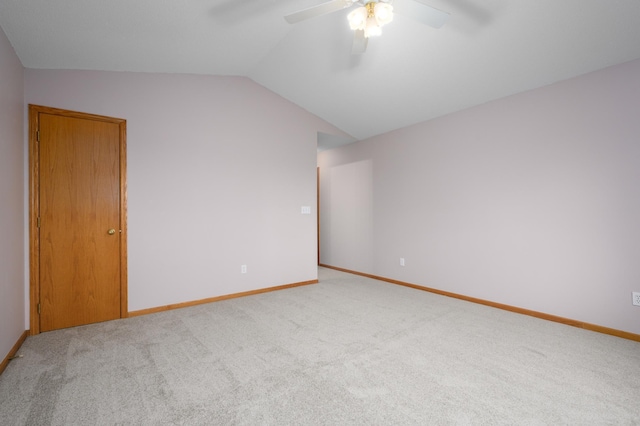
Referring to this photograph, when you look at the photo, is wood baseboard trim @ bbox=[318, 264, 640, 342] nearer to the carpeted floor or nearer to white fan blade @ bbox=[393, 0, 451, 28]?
the carpeted floor

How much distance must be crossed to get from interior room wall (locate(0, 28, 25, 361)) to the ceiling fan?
2.25m

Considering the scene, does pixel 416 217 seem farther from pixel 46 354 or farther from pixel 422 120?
pixel 46 354

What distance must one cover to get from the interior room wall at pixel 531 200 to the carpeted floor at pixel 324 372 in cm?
46

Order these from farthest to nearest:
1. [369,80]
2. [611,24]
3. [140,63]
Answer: [369,80] → [140,63] → [611,24]

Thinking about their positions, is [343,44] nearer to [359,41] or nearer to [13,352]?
[359,41]

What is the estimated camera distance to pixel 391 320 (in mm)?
3080

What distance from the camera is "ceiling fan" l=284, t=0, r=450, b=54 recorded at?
75.9 inches

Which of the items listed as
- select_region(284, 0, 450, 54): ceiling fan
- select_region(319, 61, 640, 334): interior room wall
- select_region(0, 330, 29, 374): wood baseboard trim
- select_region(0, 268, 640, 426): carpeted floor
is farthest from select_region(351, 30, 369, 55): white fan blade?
select_region(0, 330, 29, 374): wood baseboard trim

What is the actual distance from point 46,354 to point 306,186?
3.42 meters

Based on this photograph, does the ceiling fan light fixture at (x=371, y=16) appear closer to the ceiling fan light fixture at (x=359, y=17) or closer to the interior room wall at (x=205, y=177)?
the ceiling fan light fixture at (x=359, y=17)

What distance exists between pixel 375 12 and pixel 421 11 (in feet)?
0.97

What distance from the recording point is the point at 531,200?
326 centimetres

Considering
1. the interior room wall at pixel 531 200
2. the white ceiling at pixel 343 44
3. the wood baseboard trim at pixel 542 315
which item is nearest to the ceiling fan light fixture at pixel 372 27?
the white ceiling at pixel 343 44

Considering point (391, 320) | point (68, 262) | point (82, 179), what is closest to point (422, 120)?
point (391, 320)
